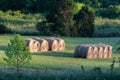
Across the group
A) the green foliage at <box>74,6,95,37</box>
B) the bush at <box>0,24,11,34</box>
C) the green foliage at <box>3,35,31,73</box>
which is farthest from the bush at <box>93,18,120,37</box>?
the green foliage at <box>3,35,31,73</box>

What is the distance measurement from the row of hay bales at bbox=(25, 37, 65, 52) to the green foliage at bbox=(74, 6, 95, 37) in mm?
17457

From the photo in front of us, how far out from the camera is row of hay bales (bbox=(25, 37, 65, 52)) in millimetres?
31212

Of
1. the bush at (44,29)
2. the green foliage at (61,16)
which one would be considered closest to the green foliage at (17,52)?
the bush at (44,29)

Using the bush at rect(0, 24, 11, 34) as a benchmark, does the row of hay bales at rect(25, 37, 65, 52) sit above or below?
above

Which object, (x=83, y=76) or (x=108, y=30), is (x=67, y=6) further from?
(x=83, y=76)

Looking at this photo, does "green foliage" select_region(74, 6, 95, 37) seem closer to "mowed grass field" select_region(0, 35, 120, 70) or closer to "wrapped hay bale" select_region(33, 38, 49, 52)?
"mowed grass field" select_region(0, 35, 120, 70)

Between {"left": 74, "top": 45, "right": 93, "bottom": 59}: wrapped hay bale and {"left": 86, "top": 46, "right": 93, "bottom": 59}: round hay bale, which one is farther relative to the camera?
{"left": 86, "top": 46, "right": 93, "bottom": 59}: round hay bale

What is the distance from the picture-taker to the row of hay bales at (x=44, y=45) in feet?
102

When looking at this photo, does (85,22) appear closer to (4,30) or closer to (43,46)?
(4,30)

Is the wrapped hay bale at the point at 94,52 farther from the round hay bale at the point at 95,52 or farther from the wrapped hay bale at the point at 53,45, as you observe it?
the wrapped hay bale at the point at 53,45

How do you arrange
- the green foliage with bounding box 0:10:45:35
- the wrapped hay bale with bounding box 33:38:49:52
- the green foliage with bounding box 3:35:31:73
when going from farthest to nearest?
the green foliage with bounding box 0:10:45:35
the wrapped hay bale with bounding box 33:38:49:52
the green foliage with bounding box 3:35:31:73

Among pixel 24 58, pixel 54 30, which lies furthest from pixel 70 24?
pixel 24 58

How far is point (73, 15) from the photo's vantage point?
171ft

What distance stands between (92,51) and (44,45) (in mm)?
4301
